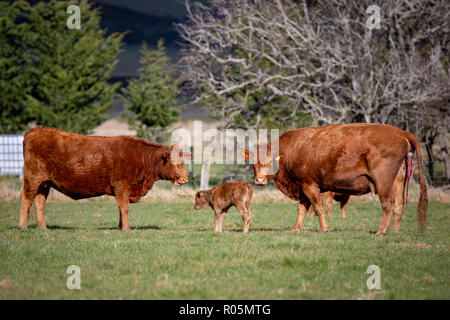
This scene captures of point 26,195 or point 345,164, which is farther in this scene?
point 26,195

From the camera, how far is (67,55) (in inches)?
1523

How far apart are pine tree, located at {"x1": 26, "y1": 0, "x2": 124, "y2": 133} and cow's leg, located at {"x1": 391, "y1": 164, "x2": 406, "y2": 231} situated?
93.1ft

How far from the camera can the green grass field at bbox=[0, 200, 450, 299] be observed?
24.3 ft

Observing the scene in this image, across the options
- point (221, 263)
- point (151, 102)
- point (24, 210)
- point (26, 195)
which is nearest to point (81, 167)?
point (26, 195)

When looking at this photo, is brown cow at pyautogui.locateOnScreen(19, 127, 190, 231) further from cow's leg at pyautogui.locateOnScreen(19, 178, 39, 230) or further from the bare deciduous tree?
the bare deciduous tree

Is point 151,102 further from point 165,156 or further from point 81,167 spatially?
point 81,167

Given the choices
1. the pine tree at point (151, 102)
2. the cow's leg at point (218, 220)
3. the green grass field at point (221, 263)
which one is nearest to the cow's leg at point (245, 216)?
the cow's leg at point (218, 220)

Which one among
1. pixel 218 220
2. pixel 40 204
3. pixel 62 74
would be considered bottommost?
pixel 218 220

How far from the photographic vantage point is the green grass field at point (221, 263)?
24.3ft

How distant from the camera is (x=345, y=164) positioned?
39.0 feet

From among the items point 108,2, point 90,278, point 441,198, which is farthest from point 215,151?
point 108,2

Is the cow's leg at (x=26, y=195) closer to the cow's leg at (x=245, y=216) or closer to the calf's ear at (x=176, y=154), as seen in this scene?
the calf's ear at (x=176, y=154)

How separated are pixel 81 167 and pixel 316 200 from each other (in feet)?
15.9
